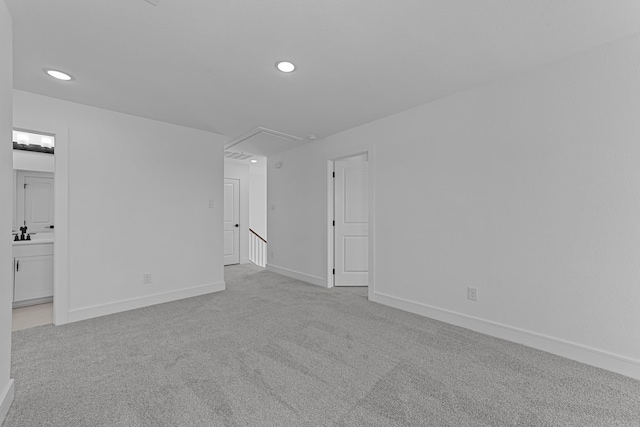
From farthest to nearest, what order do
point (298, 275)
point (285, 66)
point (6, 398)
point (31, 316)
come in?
point (298, 275)
point (31, 316)
point (285, 66)
point (6, 398)

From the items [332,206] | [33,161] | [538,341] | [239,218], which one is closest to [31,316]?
[33,161]

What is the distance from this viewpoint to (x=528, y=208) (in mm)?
2396

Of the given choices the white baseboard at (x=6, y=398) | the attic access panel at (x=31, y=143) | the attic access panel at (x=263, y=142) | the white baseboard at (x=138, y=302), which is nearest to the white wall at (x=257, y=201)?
the attic access panel at (x=263, y=142)

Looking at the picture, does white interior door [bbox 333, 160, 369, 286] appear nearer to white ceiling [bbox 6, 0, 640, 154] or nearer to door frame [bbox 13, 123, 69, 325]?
white ceiling [bbox 6, 0, 640, 154]

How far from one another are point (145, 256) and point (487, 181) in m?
4.10

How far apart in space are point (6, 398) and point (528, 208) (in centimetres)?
390

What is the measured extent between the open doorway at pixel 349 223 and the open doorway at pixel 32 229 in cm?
365

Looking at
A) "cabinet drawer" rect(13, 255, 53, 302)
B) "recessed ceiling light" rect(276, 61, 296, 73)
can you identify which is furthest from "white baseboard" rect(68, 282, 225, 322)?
"recessed ceiling light" rect(276, 61, 296, 73)

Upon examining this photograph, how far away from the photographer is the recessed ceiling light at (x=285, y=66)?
88.7 inches

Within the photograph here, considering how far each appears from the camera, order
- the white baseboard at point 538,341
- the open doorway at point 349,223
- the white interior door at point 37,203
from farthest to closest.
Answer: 1. the open doorway at point 349,223
2. the white interior door at point 37,203
3. the white baseboard at point 538,341

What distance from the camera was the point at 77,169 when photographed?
3.04m

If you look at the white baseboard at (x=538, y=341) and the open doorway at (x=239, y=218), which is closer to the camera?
the white baseboard at (x=538, y=341)

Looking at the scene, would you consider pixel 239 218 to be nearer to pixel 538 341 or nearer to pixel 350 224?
pixel 350 224

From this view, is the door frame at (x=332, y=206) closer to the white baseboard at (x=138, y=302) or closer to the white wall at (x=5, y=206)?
the white baseboard at (x=138, y=302)
